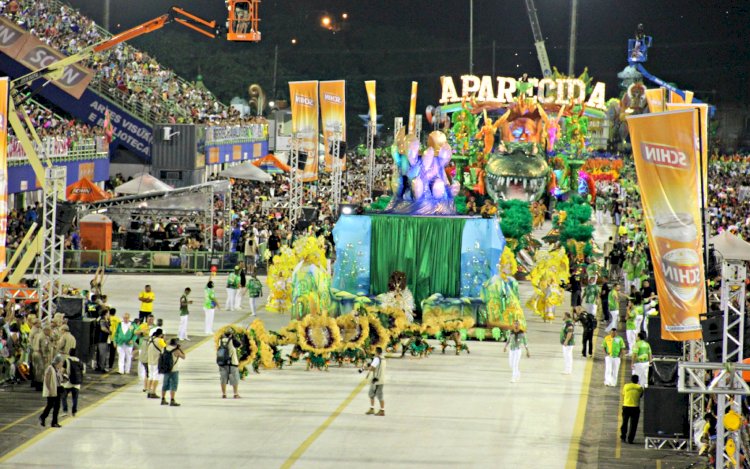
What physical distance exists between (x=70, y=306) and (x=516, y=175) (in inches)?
1136

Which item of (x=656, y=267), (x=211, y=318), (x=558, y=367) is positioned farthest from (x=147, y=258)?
(x=656, y=267)

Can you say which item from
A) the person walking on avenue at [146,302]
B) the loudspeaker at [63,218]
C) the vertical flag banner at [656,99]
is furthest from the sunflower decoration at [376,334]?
the vertical flag banner at [656,99]

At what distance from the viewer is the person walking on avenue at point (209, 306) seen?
96.4 feet

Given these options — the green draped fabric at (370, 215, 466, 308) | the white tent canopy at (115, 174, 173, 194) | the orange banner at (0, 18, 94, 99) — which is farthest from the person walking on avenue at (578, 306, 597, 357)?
the orange banner at (0, 18, 94, 99)

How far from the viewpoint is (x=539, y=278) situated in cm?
3347

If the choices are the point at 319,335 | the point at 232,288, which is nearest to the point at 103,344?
the point at 319,335

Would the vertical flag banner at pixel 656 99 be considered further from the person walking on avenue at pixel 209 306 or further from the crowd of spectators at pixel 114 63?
the crowd of spectators at pixel 114 63

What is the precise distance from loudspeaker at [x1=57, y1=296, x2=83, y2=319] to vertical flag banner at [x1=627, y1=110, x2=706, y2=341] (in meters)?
11.4

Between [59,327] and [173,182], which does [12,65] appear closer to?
[173,182]

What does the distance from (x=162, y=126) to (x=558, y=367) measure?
3263 cm

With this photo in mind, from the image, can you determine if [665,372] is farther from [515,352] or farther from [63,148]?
[63,148]

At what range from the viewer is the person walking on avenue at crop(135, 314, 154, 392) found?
2319 centimetres

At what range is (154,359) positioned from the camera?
22891 millimetres

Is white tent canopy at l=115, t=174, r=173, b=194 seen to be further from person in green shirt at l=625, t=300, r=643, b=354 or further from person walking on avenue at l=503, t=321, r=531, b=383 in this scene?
person walking on avenue at l=503, t=321, r=531, b=383
